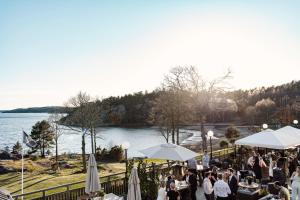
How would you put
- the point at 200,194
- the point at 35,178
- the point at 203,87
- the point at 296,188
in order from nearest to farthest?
the point at 296,188 < the point at 200,194 < the point at 35,178 < the point at 203,87

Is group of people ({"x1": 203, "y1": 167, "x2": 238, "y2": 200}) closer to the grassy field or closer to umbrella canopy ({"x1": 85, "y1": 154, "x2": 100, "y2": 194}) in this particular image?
umbrella canopy ({"x1": 85, "y1": 154, "x2": 100, "y2": 194})

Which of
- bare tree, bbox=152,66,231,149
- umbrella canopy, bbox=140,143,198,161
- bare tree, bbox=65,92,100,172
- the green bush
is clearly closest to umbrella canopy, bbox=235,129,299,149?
umbrella canopy, bbox=140,143,198,161

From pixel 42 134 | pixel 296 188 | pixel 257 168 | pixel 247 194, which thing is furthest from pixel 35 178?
pixel 296 188

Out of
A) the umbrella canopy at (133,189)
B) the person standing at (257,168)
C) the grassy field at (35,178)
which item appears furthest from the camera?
the grassy field at (35,178)

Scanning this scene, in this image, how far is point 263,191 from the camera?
10719mm

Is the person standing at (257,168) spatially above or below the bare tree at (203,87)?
below

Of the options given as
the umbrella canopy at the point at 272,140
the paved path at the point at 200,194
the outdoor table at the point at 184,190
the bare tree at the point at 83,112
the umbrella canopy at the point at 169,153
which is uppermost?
the bare tree at the point at 83,112

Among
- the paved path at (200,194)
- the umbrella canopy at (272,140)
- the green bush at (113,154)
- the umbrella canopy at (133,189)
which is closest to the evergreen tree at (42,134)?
the green bush at (113,154)

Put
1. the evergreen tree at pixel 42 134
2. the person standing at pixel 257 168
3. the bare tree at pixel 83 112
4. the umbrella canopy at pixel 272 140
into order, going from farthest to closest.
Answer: the evergreen tree at pixel 42 134, the bare tree at pixel 83 112, the person standing at pixel 257 168, the umbrella canopy at pixel 272 140

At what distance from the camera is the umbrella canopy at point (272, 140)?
13.6m

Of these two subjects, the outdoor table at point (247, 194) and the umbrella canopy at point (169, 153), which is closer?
the outdoor table at point (247, 194)

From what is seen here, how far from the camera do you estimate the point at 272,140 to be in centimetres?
1403

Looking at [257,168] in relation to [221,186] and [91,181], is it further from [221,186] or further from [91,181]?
[91,181]

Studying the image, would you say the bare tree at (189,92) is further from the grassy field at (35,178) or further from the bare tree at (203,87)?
the grassy field at (35,178)
